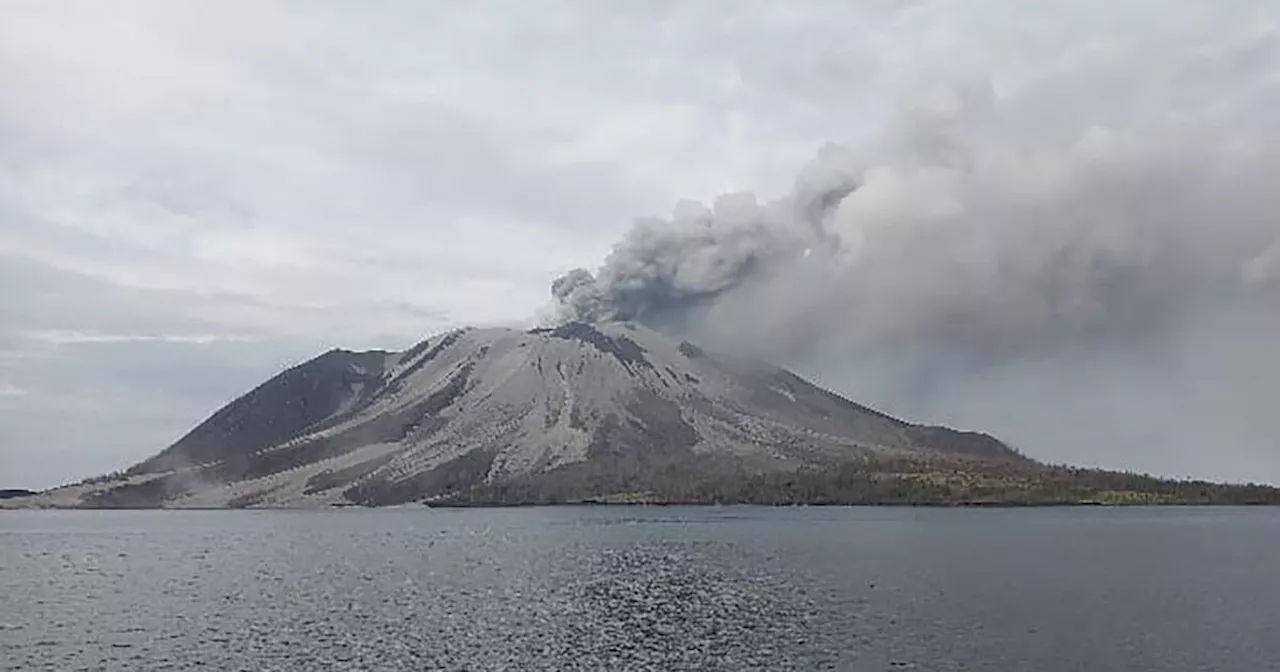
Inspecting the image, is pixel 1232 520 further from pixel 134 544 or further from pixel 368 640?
pixel 368 640

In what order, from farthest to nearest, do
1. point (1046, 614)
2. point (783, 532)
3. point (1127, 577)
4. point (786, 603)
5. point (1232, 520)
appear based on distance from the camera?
point (1232, 520) < point (783, 532) < point (1127, 577) < point (786, 603) < point (1046, 614)

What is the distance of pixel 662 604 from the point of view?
68125 millimetres

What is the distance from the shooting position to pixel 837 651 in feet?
165

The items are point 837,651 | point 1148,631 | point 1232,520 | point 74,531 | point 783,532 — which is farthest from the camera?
point 74,531

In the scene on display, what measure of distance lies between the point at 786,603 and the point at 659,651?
17.6 m

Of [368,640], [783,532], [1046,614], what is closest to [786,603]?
[1046,614]

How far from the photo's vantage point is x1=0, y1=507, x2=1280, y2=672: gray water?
50.0m

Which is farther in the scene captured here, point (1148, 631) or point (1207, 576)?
point (1207, 576)

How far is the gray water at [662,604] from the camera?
49969mm

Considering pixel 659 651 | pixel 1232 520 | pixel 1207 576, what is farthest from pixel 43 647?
pixel 1232 520

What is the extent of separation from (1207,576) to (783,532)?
221ft

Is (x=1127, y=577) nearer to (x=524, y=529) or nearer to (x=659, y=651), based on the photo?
(x=659, y=651)

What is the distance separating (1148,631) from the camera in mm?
54812

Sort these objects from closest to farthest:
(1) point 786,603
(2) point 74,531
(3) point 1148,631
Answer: (3) point 1148,631
(1) point 786,603
(2) point 74,531
